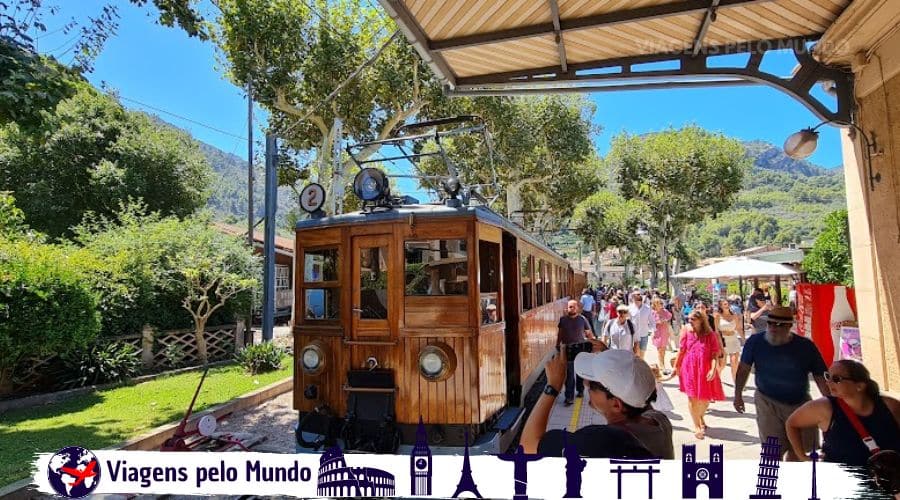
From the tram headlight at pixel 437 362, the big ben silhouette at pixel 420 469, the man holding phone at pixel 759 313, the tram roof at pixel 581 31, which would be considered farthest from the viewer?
the man holding phone at pixel 759 313

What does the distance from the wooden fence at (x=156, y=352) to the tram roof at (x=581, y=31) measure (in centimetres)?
872

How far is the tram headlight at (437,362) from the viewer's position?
4289mm

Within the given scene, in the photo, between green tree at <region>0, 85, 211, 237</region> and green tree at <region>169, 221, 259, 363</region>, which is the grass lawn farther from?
green tree at <region>0, 85, 211, 237</region>

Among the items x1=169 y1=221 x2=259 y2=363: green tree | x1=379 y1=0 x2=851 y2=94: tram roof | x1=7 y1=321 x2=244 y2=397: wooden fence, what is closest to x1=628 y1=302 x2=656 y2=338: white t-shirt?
x1=379 y1=0 x2=851 y2=94: tram roof

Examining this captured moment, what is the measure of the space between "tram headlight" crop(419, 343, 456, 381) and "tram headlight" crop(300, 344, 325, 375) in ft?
3.31

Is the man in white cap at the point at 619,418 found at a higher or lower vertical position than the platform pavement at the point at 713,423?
higher

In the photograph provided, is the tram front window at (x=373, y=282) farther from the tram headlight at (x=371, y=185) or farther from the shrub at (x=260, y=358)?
the shrub at (x=260, y=358)

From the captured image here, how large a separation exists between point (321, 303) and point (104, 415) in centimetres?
475

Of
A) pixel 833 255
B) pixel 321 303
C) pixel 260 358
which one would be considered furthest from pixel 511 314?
pixel 833 255

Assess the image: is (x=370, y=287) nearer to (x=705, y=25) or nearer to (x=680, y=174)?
(x=705, y=25)

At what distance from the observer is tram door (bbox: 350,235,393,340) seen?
15.0ft

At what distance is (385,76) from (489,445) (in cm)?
1033

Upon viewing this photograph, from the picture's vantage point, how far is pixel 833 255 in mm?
12156

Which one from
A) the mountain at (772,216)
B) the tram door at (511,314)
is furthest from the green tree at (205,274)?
the mountain at (772,216)
